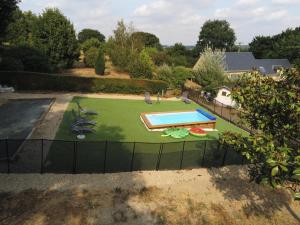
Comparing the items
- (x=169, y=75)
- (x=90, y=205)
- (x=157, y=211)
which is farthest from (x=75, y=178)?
(x=169, y=75)

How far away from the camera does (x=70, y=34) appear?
4266 cm

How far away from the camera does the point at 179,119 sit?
25.1m

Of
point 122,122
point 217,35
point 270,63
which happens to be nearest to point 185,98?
point 122,122

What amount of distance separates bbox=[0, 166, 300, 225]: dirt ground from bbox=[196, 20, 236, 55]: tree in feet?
303

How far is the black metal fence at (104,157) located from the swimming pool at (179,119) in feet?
16.8

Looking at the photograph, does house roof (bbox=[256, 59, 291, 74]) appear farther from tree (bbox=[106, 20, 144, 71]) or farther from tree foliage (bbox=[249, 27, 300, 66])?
tree (bbox=[106, 20, 144, 71])

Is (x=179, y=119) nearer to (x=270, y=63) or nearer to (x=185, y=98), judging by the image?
(x=185, y=98)

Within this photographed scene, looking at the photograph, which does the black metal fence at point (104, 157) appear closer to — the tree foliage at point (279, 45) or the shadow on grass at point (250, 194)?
the shadow on grass at point (250, 194)

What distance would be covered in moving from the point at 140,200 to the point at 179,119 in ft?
45.5

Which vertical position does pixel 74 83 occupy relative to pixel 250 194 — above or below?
above

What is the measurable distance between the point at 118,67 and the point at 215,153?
3422 cm

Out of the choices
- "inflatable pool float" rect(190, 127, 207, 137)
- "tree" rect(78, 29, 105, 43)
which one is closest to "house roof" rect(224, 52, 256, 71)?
"inflatable pool float" rect(190, 127, 207, 137)

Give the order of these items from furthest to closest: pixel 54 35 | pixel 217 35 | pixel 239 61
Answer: pixel 217 35 → pixel 239 61 → pixel 54 35

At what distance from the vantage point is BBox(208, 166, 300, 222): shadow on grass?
12.2 meters
